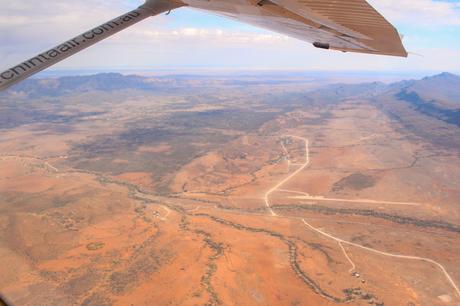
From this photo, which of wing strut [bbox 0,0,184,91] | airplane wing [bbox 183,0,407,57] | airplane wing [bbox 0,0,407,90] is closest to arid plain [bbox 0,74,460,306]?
wing strut [bbox 0,0,184,91]

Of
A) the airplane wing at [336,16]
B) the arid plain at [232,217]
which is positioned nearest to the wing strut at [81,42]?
the airplane wing at [336,16]

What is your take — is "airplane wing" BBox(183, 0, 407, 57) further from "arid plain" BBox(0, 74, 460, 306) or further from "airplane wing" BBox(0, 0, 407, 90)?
"arid plain" BBox(0, 74, 460, 306)

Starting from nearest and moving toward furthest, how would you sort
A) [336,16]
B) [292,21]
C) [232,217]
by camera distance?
[336,16] < [292,21] < [232,217]

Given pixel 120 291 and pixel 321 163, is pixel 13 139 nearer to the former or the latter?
pixel 321 163

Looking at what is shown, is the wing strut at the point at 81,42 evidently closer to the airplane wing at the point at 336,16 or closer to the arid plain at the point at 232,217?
the airplane wing at the point at 336,16

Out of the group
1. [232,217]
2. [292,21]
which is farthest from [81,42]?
[232,217]

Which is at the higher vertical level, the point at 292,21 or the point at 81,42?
the point at 292,21

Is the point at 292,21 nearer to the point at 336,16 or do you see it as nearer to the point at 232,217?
the point at 336,16
